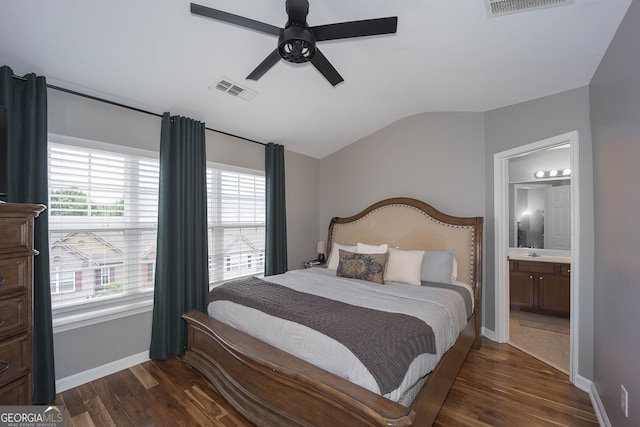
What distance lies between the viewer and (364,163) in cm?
434

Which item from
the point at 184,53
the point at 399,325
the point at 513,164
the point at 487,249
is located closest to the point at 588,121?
the point at 487,249

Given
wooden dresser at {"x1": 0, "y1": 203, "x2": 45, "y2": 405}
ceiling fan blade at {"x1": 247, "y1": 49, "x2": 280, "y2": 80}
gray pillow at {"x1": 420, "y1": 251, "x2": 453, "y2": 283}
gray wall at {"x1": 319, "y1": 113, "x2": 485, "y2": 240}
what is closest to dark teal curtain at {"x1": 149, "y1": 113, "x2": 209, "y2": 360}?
wooden dresser at {"x1": 0, "y1": 203, "x2": 45, "y2": 405}

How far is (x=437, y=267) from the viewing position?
3.12 meters

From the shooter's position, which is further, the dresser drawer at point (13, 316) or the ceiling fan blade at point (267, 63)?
the ceiling fan blade at point (267, 63)

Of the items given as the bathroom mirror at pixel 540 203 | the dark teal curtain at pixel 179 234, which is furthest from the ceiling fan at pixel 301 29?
the bathroom mirror at pixel 540 203

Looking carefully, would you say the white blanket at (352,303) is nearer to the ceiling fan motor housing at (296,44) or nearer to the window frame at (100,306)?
the window frame at (100,306)

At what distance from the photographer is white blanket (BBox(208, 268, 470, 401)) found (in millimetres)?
1569

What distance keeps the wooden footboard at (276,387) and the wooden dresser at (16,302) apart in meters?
1.05

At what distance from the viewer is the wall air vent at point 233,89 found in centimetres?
262

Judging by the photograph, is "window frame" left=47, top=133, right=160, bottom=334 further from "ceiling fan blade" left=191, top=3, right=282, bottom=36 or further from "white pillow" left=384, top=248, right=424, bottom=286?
"white pillow" left=384, top=248, right=424, bottom=286

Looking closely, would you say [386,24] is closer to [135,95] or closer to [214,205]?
[135,95]

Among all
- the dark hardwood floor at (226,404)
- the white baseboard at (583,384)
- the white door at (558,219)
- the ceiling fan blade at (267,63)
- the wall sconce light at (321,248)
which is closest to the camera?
the ceiling fan blade at (267,63)

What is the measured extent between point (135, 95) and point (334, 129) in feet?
7.81

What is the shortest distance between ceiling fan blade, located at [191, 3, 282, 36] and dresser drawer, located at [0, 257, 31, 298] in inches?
67.1
